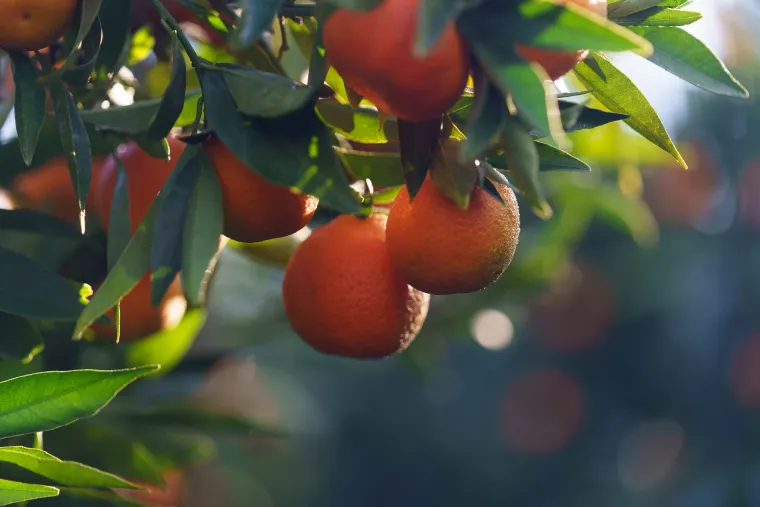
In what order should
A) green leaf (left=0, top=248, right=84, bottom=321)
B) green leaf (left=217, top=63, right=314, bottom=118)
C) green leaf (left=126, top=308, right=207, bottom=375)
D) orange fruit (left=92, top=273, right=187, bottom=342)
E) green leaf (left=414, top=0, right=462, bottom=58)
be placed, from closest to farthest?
1. green leaf (left=414, top=0, right=462, bottom=58)
2. green leaf (left=217, top=63, right=314, bottom=118)
3. green leaf (left=0, top=248, right=84, bottom=321)
4. orange fruit (left=92, top=273, right=187, bottom=342)
5. green leaf (left=126, top=308, right=207, bottom=375)

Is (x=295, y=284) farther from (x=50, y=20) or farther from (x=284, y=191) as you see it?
(x=50, y=20)

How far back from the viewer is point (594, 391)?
11.6ft

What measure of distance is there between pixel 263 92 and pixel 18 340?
0.31 meters

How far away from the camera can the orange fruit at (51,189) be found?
2.63 feet

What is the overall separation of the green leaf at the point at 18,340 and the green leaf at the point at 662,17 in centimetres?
49

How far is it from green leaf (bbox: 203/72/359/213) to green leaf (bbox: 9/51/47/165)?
119 millimetres

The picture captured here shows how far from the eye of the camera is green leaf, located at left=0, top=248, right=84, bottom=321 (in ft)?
2.07

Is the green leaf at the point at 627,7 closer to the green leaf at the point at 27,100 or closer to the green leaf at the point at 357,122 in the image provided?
the green leaf at the point at 357,122

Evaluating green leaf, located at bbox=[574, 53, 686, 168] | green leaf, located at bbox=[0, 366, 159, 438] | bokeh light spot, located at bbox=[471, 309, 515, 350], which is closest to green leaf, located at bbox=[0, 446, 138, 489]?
green leaf, located at bbox=[0, 366, 159, 438]

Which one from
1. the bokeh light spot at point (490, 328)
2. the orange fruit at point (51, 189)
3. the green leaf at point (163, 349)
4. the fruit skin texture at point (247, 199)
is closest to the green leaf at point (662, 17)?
the fruit skin texture at point (247, 199)

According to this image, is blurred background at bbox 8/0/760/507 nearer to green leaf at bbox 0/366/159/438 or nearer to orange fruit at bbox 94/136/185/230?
orange fruit at bbox 94/136/185/230

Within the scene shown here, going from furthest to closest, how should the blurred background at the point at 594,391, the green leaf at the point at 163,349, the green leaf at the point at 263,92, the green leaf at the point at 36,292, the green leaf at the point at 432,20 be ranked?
the blurred background at the point at 594,391 < the green leaf at the point at 163,349 < the green leaf at the point at 36,292 < the green leaf at the point at 263,92 < the green leaf at the point at 432,20

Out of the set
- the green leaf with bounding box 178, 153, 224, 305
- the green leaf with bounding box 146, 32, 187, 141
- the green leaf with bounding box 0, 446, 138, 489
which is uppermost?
the green leaf with bounding box 146, 32, 187, 141

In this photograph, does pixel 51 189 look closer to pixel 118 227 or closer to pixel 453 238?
pixel 118 227
